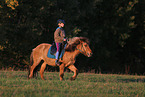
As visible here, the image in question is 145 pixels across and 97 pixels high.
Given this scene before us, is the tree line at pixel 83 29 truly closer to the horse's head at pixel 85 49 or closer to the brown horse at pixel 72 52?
the brown horse at pixel 72 52

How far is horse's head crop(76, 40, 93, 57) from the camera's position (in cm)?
1441

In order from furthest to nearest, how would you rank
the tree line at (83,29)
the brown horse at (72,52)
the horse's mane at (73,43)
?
the tree line at (83,29)
the horse's mane at (73,43)
the brown horse at (72,52)

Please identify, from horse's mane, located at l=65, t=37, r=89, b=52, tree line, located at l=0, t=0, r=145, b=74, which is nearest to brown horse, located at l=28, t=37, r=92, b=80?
horse's mane, located at l=65, t=37, r=89, b=52

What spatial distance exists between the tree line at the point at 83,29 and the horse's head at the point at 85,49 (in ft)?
37.2

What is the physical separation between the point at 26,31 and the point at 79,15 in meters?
7.01

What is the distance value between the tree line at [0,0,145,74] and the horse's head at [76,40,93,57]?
37.2 ft

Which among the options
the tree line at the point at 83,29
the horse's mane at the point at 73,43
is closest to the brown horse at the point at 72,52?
the horse's mane at the point at 73,43

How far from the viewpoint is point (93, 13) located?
118 ft

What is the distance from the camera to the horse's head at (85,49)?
1441cm

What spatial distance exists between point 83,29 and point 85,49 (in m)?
21.4

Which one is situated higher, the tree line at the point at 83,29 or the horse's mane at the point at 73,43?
the tree line at the point at 83,29

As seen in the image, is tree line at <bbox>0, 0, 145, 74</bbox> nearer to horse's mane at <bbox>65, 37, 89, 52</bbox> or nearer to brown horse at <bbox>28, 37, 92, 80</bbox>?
brown horse at <bbox>28, 37, 92, 80</bbox>

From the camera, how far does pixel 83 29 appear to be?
3569cm

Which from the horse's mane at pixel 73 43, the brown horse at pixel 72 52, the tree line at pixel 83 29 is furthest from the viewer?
the tree line at pixel 83 29
